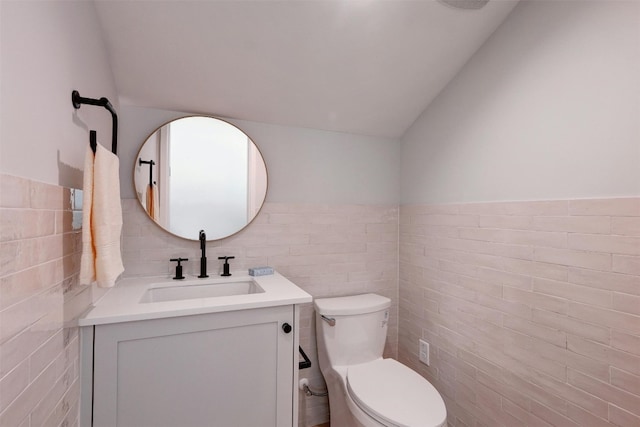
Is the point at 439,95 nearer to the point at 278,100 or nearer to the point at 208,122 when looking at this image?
the point at 278,100

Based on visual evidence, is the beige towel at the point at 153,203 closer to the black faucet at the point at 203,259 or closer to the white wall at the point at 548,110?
the black faucet at the point at 203,259

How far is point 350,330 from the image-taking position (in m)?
1.73

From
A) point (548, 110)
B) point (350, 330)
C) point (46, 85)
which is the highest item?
point (548, 110)

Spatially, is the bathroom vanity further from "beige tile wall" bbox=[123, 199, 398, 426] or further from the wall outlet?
the wall outlet

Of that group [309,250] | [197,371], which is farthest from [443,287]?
[197,371]

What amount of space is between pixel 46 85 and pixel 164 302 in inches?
30.7

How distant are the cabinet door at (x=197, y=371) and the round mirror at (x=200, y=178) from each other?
2.07 feet

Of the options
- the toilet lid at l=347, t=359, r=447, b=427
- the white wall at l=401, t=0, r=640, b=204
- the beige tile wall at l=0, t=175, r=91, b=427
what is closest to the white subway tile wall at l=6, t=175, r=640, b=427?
the beige tile wall at l=0, t=175, r=91, b=427

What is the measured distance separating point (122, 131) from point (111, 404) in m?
1.23

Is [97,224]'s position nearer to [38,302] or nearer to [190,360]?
[38,302]

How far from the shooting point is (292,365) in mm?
1276

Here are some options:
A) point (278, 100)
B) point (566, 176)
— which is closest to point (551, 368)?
point (566, 176)

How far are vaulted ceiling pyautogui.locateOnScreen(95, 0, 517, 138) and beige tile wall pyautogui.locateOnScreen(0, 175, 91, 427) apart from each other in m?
0.76

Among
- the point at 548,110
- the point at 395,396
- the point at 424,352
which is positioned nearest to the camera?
the point at 548,110
